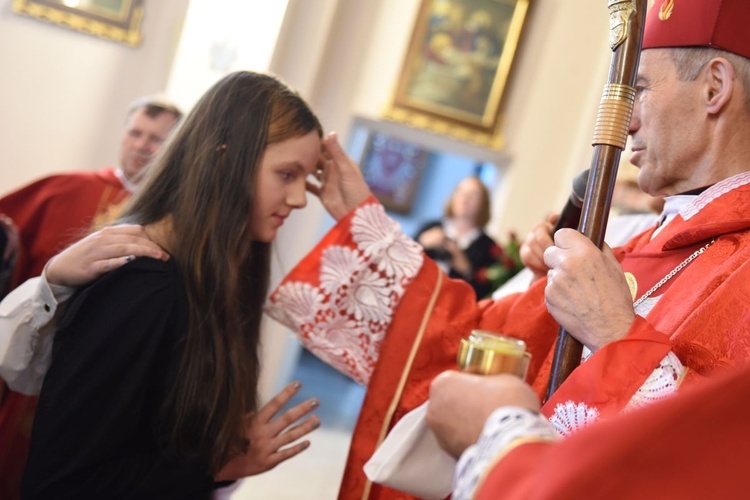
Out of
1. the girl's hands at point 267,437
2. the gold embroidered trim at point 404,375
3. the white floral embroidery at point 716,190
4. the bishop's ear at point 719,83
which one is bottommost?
the girl's hands at point 267,437

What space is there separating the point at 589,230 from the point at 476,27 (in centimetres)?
599

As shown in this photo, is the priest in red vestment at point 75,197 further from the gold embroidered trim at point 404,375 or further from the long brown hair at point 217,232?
the gold embroidered trim at point 404,375

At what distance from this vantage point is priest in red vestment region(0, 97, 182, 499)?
4.08m

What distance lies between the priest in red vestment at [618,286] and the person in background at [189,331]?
178 millimetres

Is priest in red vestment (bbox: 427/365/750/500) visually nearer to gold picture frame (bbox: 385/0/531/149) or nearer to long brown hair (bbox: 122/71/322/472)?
long brown hair (bbox: 122/71/322/472)

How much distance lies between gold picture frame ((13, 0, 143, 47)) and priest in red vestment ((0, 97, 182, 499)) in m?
1.43

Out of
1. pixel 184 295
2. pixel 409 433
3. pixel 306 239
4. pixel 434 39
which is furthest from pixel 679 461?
pixel 434 39

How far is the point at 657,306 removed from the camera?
5.78 feet

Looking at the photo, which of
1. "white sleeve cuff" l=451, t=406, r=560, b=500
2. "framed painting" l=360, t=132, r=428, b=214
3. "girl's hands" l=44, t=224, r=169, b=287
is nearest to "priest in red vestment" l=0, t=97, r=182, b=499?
"girl's hands" l=44, t=224, r=169, b=287

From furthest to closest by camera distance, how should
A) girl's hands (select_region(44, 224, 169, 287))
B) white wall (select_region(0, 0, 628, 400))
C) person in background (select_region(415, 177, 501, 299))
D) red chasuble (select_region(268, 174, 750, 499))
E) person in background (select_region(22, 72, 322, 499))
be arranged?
person in background (select_region(415, 177, 501, 299))
white wall (select_region(0, 0, 628, 400))
red chasuble (select_region(268, 174, 750, 499))
girl's hands (select_region(44, 224, 169, 287))
person in background (select_region(22, 72, 322, 499))

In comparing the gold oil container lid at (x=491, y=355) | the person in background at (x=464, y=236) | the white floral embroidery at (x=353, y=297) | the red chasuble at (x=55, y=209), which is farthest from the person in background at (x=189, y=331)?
the person in background at (x=464, y=236)

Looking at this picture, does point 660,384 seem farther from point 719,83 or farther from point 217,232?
point 217,232

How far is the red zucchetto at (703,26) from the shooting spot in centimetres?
187

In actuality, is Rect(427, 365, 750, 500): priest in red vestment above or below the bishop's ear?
below
